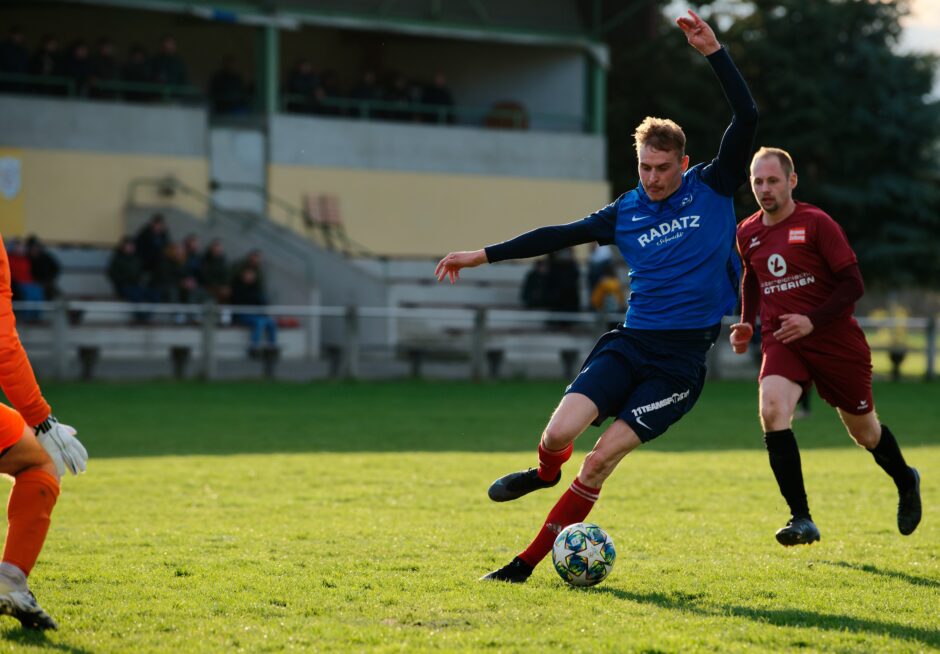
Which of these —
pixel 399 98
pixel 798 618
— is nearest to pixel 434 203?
pixel 399 98

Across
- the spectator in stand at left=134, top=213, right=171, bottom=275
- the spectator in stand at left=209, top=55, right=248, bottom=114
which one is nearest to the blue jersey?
the spectator in stand at left=134, top=213, right=171, bottom=275

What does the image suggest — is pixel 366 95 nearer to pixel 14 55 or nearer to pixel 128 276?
pixel 14 55

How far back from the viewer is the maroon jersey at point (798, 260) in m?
7.57

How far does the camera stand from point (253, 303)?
74.7ft

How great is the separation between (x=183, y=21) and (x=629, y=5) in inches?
428

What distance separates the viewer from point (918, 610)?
605 centimetres

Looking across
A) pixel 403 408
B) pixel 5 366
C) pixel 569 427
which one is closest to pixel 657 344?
pixel 569 427

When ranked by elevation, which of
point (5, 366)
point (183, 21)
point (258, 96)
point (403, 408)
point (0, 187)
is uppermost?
point (183, 21)

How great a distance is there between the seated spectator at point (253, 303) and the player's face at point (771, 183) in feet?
48.3

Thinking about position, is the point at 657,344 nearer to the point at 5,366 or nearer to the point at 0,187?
the point at 5,366

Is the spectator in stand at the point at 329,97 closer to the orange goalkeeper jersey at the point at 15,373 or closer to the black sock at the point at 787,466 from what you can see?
the black sock at the point at 787,466

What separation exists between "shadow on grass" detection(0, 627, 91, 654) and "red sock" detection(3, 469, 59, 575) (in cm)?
24

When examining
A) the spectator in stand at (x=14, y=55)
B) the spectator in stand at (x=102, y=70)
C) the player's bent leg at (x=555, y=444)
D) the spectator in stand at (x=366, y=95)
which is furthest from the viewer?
the spectator in stand at (x=366, y=95)

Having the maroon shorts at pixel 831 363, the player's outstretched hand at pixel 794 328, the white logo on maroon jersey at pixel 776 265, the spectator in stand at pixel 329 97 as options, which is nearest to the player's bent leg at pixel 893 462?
the maroon shorts at pixel 831 363
